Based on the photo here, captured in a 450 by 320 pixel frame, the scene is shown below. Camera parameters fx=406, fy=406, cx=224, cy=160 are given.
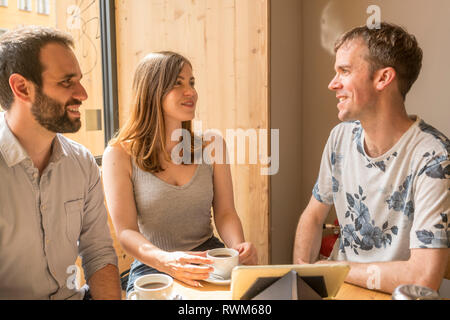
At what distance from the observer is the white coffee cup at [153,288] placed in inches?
31.0

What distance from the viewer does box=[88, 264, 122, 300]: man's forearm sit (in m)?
1.16

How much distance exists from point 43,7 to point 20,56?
45.5 inches

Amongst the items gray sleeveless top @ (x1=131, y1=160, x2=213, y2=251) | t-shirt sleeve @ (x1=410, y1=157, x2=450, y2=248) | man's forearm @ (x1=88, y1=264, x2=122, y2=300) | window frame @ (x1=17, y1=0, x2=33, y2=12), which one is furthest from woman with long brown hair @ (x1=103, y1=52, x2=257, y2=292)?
window frame @ (x1=17, y1=0, x2=33, y2=12)

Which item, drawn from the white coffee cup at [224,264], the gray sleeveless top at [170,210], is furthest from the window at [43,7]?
the white coffee cup at [224,264]

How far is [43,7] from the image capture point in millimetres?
2064

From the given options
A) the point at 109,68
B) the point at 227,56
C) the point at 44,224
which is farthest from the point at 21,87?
the point at 109,68

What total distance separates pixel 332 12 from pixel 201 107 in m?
1.00

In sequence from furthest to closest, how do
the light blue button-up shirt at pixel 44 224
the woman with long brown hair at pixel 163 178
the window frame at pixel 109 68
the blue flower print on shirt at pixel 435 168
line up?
the window frame at pixel 109 68
the woman with long brown hair at pixel 163 178
the blue flower print on shirt at pixel 435 168
the light blue button-up shirt at pixel 44 224

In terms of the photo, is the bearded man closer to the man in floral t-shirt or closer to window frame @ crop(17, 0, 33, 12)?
the man in floral t-shirt

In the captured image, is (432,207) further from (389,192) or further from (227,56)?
(227,56)

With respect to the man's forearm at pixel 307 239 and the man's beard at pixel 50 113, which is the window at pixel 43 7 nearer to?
the man's beard at pixel 50 113

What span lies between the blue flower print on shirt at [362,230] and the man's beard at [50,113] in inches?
37.0

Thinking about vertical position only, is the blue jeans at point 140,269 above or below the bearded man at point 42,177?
below

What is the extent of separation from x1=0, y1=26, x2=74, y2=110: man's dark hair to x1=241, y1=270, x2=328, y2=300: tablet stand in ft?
2.62
